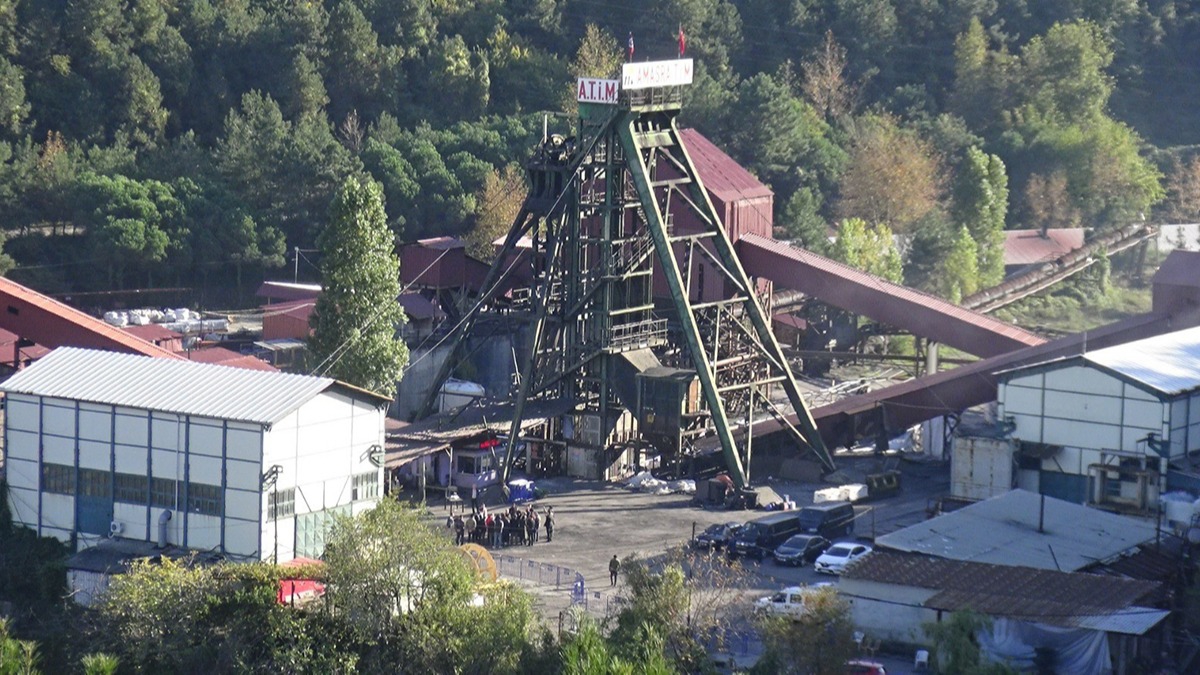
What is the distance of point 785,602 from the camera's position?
3522 centimetres

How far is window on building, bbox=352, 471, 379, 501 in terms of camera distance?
3919 centimetres

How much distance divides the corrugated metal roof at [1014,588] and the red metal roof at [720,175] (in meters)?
20.1

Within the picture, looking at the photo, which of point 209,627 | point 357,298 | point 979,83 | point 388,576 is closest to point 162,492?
point 209,627

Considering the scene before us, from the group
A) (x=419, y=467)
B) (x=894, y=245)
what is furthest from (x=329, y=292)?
(x=894, y=245)

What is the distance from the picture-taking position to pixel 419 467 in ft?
145

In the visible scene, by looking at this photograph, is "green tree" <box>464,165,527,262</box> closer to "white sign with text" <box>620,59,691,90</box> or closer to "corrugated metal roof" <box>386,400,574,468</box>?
"corrugated metal roof" <box>386,400,574,468</box>

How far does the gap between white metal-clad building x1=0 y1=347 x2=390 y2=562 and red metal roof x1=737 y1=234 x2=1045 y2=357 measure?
54.9 ft

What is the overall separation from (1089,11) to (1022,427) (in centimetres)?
5756

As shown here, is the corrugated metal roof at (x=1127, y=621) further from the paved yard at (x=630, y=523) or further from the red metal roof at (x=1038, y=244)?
the red metal roof at (x=1038, y=244)

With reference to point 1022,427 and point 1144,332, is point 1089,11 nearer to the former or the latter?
point 1144,332

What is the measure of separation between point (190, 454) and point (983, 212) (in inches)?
1655

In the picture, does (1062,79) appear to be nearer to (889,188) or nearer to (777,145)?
(889,188)

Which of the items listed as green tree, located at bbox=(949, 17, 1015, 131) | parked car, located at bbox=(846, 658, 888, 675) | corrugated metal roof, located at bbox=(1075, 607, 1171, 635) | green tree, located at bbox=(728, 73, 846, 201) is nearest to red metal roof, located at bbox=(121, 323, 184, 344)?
green tree, located at bbox=(728, 73, 846, 201)

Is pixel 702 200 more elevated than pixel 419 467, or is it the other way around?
pixel 702 200
